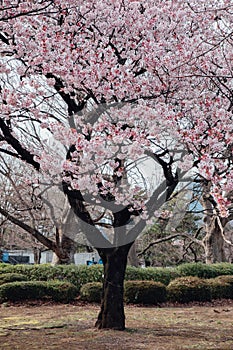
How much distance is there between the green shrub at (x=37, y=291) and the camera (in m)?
9.81

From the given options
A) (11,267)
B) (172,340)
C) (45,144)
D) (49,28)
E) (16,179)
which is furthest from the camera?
(16,179)

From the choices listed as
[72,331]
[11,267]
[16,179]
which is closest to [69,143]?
[72,331]

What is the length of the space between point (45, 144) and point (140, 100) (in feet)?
14.2

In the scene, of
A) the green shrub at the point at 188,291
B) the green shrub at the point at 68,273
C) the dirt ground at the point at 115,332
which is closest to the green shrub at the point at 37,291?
the dirt ground at the point at 115,332

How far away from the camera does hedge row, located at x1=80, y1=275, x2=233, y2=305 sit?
980 cm

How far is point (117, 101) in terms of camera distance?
233 inches

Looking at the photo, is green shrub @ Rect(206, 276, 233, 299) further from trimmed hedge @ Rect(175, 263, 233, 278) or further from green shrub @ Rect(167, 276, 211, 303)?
trimmed hedge @ Rect(175, 263, 233, 278)

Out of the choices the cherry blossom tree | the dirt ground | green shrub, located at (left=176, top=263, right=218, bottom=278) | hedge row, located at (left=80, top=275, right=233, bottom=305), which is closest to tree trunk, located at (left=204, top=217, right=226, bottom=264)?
green shrub, located at (left=176, top=263, right=218, bottom=278)

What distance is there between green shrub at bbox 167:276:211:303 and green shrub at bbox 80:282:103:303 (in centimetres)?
172

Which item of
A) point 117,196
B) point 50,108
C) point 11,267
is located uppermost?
point 50,108

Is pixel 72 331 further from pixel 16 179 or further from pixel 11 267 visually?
pixel 16 179

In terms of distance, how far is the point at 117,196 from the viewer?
18.4 feet

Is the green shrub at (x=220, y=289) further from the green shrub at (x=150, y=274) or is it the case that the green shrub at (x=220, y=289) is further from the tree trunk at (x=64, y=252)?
the tree trunk at (x=64, y=252)

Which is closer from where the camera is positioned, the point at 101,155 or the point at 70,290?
the point at 101,155
